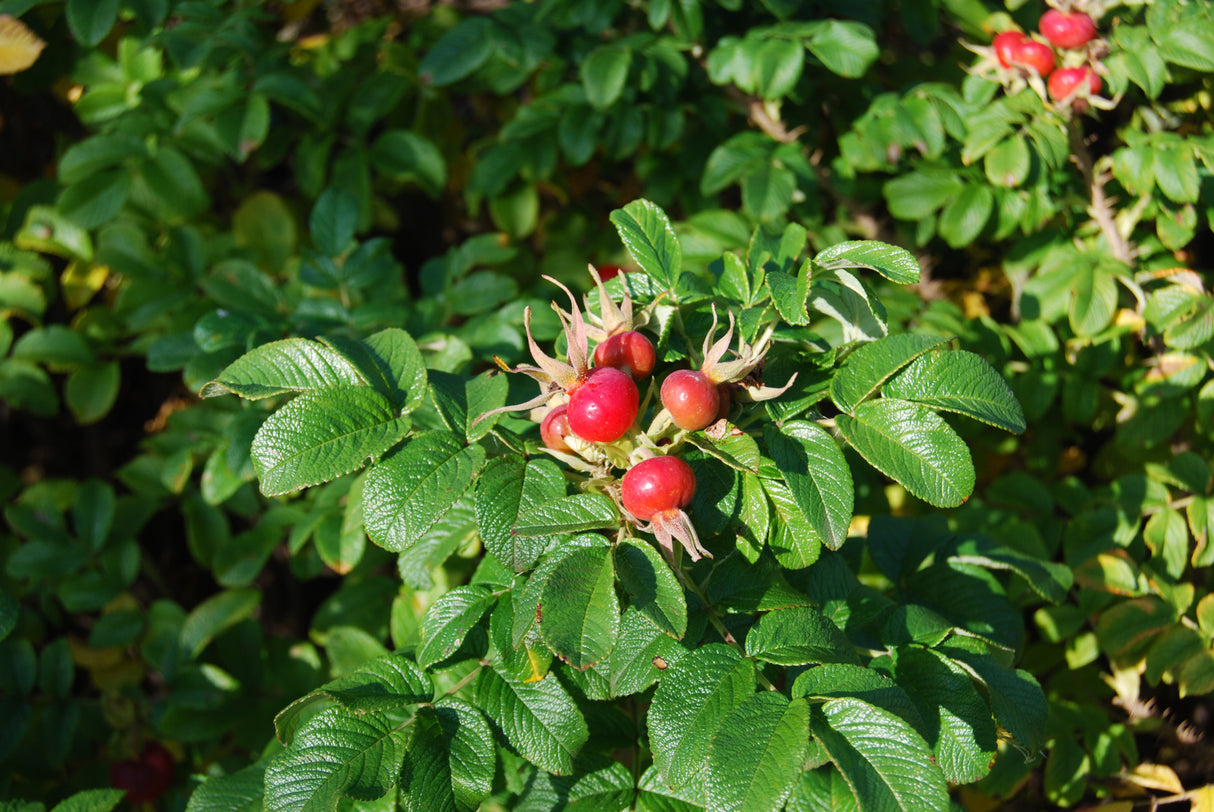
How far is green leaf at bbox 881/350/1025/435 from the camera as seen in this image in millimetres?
875

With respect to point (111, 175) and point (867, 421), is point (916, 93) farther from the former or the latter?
point (111, 175)

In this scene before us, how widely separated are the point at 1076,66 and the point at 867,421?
3.54 ft

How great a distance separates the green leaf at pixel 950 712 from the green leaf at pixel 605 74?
1.19m

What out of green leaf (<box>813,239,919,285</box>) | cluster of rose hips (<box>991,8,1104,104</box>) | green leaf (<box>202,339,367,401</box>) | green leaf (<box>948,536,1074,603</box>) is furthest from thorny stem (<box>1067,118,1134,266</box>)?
green leaf (<box>202,339,367,401</box>)

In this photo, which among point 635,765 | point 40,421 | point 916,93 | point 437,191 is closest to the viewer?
point 635,765

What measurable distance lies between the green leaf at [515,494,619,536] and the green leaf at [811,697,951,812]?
276 mm

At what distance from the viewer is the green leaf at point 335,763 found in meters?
0.84

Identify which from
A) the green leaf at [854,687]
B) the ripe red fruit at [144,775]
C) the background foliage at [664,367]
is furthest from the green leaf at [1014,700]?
the ripe red fruit at [144,775]

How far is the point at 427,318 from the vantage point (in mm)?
1562

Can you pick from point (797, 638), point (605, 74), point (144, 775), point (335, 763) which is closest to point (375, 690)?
point (335, 763)

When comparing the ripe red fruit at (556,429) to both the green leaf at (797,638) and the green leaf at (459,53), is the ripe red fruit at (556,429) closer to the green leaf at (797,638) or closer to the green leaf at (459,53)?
the green leaf at (797,638)

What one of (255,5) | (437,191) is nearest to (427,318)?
(437,191)

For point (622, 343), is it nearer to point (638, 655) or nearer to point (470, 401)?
point (470, 401)

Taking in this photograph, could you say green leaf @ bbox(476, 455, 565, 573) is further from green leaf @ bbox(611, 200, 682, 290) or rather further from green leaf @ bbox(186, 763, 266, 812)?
green leaf @ bbox(186, 763, 266, 812)
